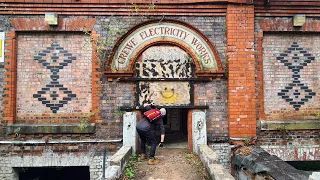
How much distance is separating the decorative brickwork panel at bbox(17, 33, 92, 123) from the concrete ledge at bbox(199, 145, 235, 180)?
324cm

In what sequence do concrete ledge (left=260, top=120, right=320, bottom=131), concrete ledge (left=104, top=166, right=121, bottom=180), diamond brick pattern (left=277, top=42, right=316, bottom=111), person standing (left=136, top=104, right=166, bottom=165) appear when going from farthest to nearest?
diamond brick pattern (left=277, top=42, right=316, bottom=111), concrete ledge (left=260, top=120, right=320, bottom=131), person standing (left=136, top=104, right=166, bottom=165), concrete ledge (left=104, top=166, right=121, bottom=180)

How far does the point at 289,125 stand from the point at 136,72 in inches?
172

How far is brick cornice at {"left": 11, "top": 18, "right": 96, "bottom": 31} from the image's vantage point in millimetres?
6637

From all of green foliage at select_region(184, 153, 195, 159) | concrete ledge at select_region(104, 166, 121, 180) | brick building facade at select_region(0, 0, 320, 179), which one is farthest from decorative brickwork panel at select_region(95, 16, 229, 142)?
concrete ledge at select_region(104, 166, 121, 180)

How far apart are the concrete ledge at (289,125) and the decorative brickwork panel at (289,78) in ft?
0.70

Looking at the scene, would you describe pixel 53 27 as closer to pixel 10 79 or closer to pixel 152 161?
pixel 10 79

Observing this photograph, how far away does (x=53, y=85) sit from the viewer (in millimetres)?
6727

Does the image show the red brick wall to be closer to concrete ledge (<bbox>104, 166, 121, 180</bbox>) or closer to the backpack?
the backpack

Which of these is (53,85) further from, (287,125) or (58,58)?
(287,125)

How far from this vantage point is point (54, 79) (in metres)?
6.73

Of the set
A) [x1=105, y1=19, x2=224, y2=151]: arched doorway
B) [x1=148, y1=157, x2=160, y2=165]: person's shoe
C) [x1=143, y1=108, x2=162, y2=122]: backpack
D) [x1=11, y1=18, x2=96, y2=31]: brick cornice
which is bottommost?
[x1=148, y1=157, x2=160, y2=165]: person's shoe

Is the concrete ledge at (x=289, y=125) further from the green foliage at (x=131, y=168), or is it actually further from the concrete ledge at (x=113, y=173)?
the concrete ledge at (x=113, y=173)

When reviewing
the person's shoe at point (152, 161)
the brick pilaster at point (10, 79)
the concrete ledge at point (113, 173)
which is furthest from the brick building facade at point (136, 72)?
the concrete ledge at point (113, 173)

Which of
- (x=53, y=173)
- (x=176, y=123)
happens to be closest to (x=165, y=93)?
(x=176, y=123)
